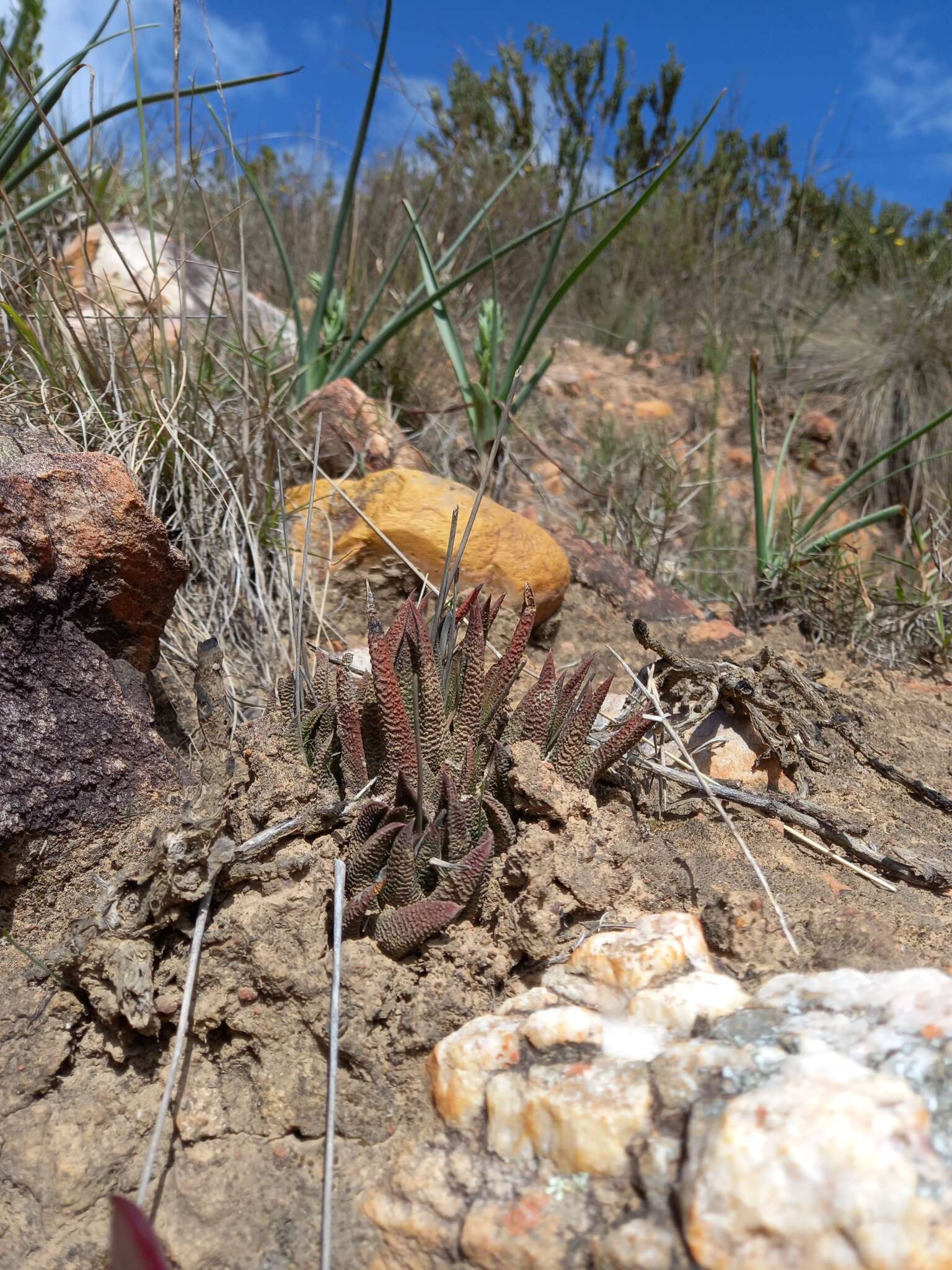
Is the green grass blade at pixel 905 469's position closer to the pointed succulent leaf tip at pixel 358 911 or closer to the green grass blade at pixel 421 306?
the green grass blade at pixel 421 306

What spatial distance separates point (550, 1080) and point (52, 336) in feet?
7.26

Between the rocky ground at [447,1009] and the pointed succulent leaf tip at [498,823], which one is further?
the pointed succulent leaf tip at [498,823]

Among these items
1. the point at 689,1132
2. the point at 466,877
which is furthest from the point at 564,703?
the point at 689,1132

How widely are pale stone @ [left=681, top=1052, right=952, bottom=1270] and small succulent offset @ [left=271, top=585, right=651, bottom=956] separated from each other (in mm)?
496

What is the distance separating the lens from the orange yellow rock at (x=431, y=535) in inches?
93.8

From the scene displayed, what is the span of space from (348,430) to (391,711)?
1.70m

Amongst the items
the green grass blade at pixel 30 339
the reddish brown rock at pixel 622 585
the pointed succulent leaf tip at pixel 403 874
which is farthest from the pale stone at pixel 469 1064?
the green grass blade at pixel 30 339

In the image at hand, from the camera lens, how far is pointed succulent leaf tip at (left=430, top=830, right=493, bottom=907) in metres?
1.29

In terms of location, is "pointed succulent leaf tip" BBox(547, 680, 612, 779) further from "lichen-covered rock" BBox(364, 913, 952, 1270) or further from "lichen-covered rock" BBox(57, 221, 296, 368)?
"lichen-covered rock" BBox(57, 221, 296, 368)

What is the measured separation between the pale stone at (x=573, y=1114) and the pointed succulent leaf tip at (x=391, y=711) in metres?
0.53

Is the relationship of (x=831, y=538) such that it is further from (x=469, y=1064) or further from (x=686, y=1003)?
(x=469, y=1064)

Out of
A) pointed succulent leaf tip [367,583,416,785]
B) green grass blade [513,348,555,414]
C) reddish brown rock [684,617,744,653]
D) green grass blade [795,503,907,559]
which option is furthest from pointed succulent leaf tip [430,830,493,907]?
green grass blade [513,348,555,414]

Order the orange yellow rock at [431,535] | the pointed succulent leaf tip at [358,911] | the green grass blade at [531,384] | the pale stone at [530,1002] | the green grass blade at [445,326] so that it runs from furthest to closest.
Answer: the green grass blade at [531,384], the green grass blade at [445,326], the orange yellow rock at [431,535], the pointed succulent leaf tip at [358,911], the pale stone at [530,1002]

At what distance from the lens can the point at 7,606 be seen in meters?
1.45
